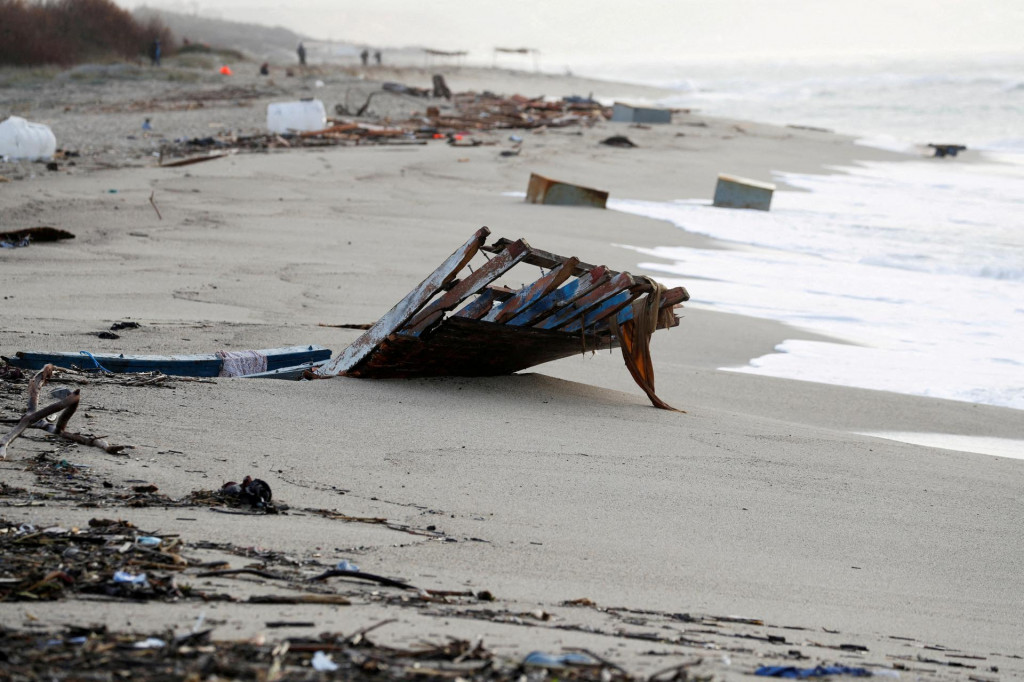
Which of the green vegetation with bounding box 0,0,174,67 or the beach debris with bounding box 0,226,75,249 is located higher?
the green vegetation with bounding box 0,0,174,67

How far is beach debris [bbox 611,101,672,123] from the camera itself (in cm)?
2920

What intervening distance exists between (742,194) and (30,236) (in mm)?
9784

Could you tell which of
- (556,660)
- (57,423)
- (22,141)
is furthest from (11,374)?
(22,141)

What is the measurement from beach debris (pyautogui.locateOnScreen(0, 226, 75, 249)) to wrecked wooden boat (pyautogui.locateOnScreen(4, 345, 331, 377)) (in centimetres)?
354

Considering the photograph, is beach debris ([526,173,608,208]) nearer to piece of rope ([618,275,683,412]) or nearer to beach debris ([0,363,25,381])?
piece of rope ([618,275,683,412])

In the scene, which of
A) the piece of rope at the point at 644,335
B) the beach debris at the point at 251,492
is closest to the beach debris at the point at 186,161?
the piece of rope at the point at 644,335

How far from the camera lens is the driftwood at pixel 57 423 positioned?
3.40 metres

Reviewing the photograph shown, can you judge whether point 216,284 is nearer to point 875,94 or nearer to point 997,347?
point 997,347

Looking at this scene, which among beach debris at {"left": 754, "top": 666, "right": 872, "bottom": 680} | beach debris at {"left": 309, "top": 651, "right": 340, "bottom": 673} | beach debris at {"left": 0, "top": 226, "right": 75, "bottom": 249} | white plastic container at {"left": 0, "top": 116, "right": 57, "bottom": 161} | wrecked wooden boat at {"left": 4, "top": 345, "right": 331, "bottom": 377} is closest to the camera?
beach debris at {"left": 309, "top": 651, "right": 340, "bottom": 673}

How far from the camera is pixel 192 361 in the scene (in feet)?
15.5

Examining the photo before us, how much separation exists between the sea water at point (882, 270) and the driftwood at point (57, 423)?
411 cm

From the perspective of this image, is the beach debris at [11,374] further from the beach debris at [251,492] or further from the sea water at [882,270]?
the sea water at [882,270]

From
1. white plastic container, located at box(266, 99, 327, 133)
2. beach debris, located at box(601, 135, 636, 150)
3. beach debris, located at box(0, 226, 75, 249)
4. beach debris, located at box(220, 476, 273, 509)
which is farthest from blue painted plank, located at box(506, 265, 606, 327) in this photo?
beach debris, located at box(601, 135, 636, 150)

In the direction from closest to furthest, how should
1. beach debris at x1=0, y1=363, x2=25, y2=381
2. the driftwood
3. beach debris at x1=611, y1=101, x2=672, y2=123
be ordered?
the driftwood
beach debris at x1=0, y1=363, x2=25, y2=381
beach debris at x1=611, y1=101, x2=672, y2=123
